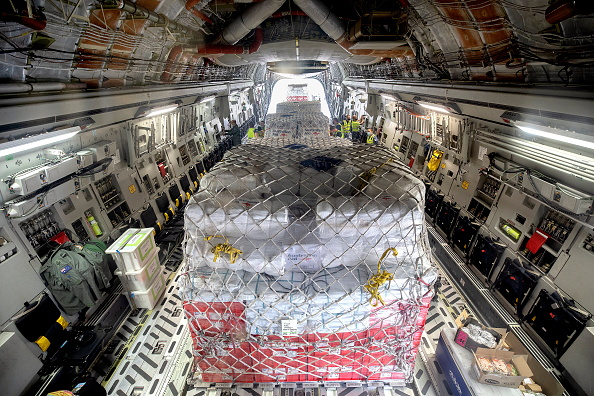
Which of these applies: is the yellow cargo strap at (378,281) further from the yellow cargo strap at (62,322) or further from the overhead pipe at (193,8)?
the overhead pipe at (193,8)

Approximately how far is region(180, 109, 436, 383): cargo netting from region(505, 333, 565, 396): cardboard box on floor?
1742 millimetres

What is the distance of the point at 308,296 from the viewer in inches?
122

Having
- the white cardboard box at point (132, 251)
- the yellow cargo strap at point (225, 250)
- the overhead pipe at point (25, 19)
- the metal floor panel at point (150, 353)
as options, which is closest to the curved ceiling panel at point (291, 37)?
the overhead pipe at point (25, 19)

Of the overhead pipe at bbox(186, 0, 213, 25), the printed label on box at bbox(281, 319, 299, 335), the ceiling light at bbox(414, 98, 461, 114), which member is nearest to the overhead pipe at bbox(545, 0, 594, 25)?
the ceiling light at bbox(414, 98, 461, 114)

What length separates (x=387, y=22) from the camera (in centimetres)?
634

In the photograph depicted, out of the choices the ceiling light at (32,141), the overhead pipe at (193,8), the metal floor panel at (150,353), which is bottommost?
the metal floor panel at (150,353)

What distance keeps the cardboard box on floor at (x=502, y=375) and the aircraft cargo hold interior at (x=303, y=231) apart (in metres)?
0.02

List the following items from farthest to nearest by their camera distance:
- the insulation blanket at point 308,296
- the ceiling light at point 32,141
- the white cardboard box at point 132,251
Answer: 1. the white cardboard box at point 132,251
2. the ceiling light at point 32,141
3. the insulation blanket at point 308,296

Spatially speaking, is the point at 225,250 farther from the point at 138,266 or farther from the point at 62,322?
the point at 62,322

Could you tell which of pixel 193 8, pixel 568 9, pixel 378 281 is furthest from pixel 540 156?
pixel 193 8

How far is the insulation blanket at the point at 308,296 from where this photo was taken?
314 cm

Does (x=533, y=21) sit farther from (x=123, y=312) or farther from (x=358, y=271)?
(x=123, y=312)

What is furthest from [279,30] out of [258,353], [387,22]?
[258,353]

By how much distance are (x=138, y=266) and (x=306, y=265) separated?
366 centimetres
